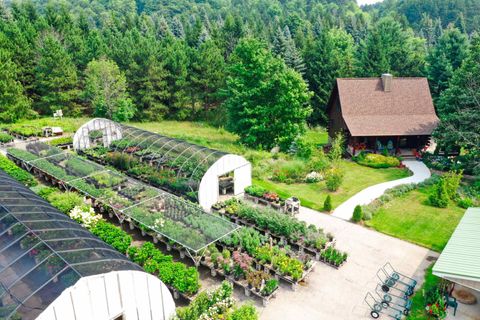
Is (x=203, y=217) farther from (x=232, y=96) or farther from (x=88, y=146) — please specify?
(x=232, y=96)

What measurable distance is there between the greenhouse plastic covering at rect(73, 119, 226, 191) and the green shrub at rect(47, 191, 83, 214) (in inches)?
211

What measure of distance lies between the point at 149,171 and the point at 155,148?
1.76m

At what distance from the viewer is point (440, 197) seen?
20531mm

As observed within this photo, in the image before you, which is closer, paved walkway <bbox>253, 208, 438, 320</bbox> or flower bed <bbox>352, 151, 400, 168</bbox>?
Answer: paved walkway <bbox>253, 208, 438, 320</bbox>

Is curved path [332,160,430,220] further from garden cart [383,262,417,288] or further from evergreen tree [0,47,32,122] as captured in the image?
evergreen tree [0,47,32,122]

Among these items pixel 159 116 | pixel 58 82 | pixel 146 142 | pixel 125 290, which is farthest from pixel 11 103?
pixel 125 290

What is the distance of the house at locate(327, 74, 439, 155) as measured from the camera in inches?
1145

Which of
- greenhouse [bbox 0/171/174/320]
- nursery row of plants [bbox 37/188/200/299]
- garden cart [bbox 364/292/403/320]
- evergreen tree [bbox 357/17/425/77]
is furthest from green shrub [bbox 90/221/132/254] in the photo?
evergreen tree [bbox 357/17/425/77]

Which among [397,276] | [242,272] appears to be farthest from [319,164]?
[242,272]

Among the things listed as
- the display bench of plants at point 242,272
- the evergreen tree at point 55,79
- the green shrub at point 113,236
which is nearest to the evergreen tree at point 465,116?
the display bench of plants at point 242,272

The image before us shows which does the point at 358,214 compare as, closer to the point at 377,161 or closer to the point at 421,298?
the point at 421,298

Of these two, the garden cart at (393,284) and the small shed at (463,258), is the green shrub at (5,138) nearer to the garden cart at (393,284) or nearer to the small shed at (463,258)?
the garden cart at (393,284)

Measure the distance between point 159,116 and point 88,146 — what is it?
54.7ft

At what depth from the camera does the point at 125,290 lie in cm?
984
